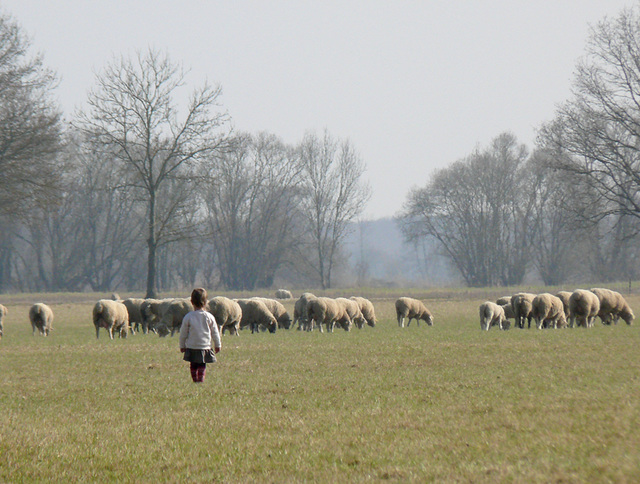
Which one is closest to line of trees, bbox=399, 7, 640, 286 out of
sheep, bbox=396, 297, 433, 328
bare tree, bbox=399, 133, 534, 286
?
bare tree, bbox=399, 133, 534, 286

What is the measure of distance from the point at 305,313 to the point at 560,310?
9073mm

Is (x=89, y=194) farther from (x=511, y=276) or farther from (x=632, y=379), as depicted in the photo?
(x=632, y=379)

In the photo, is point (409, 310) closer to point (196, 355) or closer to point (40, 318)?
point (40, 318)

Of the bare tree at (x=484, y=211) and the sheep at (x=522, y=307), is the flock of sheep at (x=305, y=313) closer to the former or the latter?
the sheep at (x=522, y=307)

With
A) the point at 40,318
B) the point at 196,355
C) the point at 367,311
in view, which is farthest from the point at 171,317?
the point at 196,355

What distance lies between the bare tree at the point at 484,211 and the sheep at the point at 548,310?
4531 centimetres

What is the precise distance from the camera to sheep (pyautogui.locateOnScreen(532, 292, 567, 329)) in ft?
87.4

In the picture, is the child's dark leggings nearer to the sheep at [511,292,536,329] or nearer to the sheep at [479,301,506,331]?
the sheep at [479,301,506,331]

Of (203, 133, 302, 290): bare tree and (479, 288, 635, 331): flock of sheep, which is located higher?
(203, 133, 302, 290): bare tree

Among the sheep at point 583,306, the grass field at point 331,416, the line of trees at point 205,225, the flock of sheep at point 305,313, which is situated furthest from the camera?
the line of trees at point 205,225

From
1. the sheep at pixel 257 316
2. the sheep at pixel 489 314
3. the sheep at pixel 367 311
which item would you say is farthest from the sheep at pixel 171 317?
the sheep at pixel 489 314

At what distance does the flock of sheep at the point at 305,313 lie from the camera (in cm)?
2503

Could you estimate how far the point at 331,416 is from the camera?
29.6 ft

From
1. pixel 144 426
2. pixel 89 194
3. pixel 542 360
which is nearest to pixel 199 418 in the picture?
pixel 144 426
